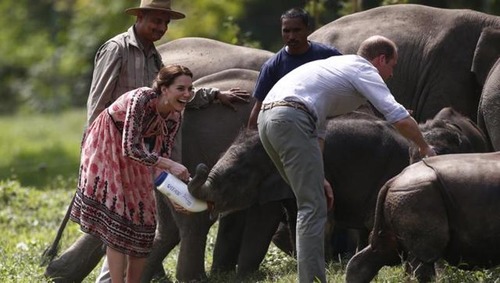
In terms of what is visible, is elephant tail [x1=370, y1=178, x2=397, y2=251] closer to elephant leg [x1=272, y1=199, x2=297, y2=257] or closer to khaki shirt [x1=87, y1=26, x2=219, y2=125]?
elephant leg [x1=272, y1=199, x2=297, y2=257]

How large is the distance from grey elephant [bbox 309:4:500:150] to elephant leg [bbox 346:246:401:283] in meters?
3.08

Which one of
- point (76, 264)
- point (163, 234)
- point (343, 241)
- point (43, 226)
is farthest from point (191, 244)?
point (43, 226)

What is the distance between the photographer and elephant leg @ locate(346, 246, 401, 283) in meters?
10.5

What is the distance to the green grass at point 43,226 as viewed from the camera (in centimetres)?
1142

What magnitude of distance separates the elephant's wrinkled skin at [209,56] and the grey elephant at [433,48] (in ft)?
2.10

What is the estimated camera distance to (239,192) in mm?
11656

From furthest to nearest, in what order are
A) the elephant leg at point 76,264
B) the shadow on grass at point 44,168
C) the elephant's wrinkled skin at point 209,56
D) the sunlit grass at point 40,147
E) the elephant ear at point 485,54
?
the sunlit grass at point 40,147 → the shadow on grass at point 44,168 → the elephant's wrinkled skin at point 209,56 → the elephant ear at point 485,54 → the elephant leg at point 76,264

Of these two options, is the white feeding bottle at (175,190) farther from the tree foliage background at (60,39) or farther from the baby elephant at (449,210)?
the tree foliage background at (60,39)

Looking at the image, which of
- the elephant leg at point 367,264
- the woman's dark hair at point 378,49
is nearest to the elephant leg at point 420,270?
the elephant leg at point 367,264

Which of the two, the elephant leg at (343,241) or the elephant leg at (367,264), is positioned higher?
the elephant leg at (367,264)

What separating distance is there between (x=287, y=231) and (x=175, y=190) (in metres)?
3.01

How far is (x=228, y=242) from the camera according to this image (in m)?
12.8

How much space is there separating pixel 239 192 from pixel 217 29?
38.2 feet

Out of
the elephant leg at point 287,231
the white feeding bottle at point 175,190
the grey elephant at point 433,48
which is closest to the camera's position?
the white feeding bottle at point 175,190
